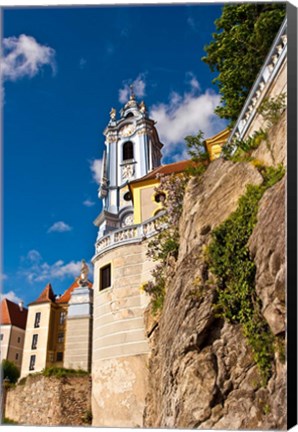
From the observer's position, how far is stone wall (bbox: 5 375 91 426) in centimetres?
751

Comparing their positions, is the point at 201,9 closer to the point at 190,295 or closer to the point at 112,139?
the point at 190,295

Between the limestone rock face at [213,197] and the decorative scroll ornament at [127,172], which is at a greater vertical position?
the decorative scroll ornament at [127,172]

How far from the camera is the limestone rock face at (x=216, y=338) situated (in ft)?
14.9

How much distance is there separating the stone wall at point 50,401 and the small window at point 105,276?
8.36ft

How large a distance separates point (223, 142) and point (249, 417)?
14.1 ft

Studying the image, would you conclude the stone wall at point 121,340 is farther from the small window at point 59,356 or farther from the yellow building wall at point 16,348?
the small window at point 59,356

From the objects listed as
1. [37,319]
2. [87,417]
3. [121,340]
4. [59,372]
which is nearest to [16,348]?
[59,372]

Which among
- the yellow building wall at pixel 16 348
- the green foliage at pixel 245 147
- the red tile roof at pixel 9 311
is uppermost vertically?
the green foliage at pixel 245 147

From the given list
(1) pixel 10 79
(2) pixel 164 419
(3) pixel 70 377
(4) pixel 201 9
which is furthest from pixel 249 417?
(3) pixel 70 377

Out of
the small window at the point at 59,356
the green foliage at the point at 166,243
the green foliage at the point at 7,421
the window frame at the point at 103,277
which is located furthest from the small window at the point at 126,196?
the green foliage at the point at 7,421

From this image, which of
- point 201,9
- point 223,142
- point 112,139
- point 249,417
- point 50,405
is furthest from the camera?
point 112,139

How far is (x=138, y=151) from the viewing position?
58.1 feet

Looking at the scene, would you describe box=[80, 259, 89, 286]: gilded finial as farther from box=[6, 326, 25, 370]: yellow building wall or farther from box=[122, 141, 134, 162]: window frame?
box=[122, 141, 134, 162]: window frame

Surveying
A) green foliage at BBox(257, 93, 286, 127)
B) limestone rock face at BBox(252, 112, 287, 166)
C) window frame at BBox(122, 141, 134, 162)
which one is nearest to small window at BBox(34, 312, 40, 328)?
window frame at BBox(122, 141, 134, 162)
